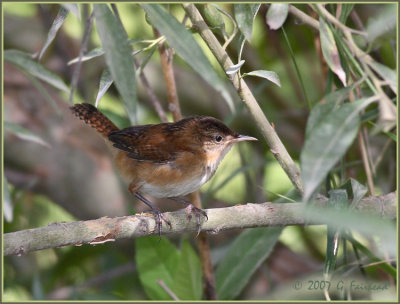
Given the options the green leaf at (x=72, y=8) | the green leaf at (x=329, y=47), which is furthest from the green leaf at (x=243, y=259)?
the green leaf at (x=72, y=8)

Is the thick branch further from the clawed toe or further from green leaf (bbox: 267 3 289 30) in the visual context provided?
green leaf (bbox: 267 3 289 30)

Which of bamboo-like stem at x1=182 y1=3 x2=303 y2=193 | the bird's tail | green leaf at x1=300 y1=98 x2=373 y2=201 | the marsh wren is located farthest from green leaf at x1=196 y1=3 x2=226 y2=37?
the bird's tail

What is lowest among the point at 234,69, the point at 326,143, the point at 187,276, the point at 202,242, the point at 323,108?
the point at 187,276

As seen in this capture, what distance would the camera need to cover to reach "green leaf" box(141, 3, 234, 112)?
1.80 meters

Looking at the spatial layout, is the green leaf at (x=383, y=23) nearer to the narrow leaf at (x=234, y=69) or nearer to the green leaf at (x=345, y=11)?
the green leaf at (x=345, y=11)

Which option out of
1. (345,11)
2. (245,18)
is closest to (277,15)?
(245,18)

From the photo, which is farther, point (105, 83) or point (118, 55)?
point (105, 83)

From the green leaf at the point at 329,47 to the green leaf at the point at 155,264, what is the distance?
177cm

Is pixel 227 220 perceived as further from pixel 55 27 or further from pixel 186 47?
pixel 55 27

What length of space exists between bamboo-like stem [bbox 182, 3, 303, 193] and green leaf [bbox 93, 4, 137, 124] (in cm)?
56

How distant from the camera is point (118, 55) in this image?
188 centimetres

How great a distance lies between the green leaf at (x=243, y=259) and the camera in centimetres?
352

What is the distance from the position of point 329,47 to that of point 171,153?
5.58ft

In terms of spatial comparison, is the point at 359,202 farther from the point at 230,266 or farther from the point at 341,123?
the point at 230,266
